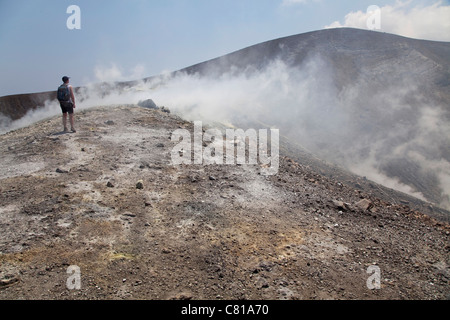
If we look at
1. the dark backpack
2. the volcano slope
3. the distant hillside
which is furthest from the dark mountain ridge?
the volcano slope

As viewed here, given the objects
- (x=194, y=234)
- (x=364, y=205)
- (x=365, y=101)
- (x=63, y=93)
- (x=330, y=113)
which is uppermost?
(x=365, y=101)

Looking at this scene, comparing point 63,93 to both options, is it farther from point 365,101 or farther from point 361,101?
point 365,101

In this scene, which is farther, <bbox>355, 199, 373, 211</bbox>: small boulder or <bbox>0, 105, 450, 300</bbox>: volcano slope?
<bbox>355, 199, 373, 211</bbox>: small boulder

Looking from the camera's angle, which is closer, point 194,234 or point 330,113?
point 194,234

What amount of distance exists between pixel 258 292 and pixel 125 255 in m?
1.68

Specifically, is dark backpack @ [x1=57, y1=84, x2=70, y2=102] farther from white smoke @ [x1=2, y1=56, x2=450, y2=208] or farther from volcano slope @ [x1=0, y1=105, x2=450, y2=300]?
white smoke @ [x1=2, y1=56, x2=450, y2=208]

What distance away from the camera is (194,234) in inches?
162

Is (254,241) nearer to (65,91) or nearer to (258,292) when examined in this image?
(258,292)

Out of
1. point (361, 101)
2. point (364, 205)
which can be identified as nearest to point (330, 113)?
point (361, 101)

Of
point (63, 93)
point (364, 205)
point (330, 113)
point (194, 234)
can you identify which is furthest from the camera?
point (330, 113)

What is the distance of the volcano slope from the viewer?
3.24 metres

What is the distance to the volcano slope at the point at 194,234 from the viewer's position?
324cm
